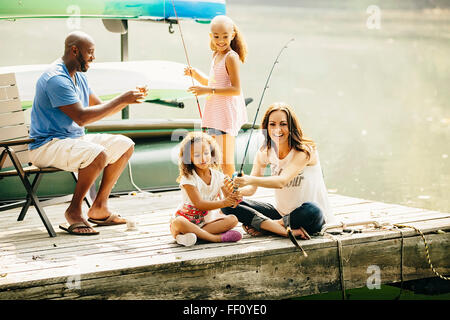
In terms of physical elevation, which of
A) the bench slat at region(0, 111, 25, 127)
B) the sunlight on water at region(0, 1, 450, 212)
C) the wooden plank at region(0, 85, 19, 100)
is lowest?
the sunlight on water at region(0, 1, 450, 212)

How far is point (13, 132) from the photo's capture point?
16.7 feet

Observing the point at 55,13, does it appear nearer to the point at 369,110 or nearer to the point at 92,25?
the point at 369,110

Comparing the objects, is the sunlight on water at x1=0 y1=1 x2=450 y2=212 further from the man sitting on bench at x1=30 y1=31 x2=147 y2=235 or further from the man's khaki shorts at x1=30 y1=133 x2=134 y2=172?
the man's khaki shorts at x1=30 y1=133 x2=134 y2=172

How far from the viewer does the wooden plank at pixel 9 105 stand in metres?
5.06

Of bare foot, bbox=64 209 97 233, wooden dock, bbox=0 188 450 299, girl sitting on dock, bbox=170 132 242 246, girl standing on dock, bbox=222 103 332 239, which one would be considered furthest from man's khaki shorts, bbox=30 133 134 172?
girl standing on dock, bbox=222 103 332 239

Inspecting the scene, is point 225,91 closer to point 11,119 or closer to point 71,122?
point 71,122

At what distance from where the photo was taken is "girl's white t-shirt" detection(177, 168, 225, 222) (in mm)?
4176

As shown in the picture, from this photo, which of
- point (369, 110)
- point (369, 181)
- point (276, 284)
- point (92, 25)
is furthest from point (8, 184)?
point (92, 25)

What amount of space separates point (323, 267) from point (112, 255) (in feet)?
3.84

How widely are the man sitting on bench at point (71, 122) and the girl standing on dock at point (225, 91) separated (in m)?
0.69

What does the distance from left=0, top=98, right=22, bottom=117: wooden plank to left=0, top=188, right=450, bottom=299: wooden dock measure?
71 centimetres

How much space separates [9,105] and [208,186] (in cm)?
166

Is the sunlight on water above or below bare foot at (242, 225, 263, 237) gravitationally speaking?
below

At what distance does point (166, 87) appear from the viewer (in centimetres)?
699
